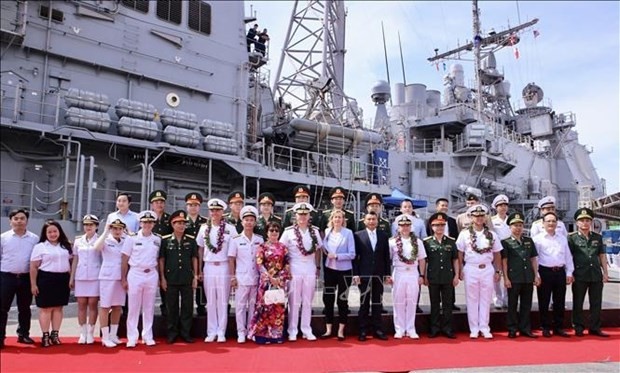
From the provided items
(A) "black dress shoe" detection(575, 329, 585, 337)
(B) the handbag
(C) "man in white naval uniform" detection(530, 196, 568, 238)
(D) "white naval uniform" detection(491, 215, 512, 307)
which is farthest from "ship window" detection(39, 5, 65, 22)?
(A) "black dress shoe" detection(575, 329, 585, 337)

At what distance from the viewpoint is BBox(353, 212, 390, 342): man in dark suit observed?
16.4ft

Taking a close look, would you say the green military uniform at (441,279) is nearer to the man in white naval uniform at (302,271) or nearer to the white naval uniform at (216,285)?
the man in white naval uniform at (302,271)

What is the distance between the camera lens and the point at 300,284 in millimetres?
4887

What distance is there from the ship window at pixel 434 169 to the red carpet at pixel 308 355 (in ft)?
56.3

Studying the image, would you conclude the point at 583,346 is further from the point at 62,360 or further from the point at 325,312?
the point at 62,360

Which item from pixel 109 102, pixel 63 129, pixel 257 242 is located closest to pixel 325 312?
pixel 257 242

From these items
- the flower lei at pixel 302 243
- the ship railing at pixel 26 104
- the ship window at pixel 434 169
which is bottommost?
the flower lei at pixel 302 243

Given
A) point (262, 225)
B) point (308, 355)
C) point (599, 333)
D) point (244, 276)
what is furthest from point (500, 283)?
point (244, 276)

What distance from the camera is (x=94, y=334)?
4992mm

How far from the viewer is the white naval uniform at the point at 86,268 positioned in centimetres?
463

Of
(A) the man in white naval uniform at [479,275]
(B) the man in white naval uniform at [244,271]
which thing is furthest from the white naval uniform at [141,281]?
(A) the man in white naval uniform at [479,275]

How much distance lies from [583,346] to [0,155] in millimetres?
9771

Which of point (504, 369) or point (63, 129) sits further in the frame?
point (63, 129)

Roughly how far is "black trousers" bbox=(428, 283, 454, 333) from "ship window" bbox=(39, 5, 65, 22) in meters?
8.96
